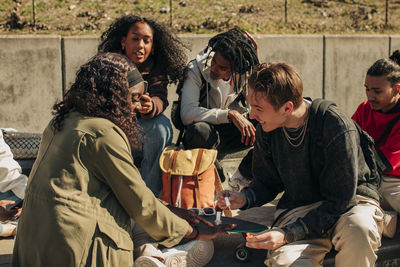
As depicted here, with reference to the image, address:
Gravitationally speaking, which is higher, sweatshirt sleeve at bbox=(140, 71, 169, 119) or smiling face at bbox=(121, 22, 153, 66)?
smiling face at bbox=(121, 22, 153, 66)

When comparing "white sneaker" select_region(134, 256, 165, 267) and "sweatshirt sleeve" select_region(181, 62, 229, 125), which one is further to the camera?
"sweatshirt sleeve" select_region(181, 62, 229, 125)

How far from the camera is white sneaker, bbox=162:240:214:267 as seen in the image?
3277 mm

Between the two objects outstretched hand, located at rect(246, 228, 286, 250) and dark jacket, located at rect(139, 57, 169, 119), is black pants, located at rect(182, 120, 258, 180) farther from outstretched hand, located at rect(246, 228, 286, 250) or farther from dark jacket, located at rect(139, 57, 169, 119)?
outstretched hand, located at rect(246, 228, 286, 250)

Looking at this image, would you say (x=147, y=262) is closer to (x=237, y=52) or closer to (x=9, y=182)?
(x=9, y=182)

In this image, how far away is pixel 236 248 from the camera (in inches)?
142

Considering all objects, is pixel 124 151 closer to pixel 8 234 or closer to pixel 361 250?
pixel 361 250

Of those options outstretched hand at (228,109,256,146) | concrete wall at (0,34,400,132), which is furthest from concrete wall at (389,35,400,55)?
outstretched hand at (228,109,256,146)

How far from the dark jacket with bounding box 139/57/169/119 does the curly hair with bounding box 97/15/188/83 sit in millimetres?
73

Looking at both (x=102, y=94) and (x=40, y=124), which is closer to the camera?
(x=102, y=94)

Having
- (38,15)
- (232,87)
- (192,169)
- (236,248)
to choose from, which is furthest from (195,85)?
(38,15)

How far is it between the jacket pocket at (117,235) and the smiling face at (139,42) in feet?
7.52

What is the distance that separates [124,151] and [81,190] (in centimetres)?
27

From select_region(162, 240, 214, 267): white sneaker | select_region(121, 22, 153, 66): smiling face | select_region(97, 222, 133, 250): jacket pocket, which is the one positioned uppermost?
select_region(121, 22, 153, 66): smiling face

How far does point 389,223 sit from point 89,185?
2.05 metres
